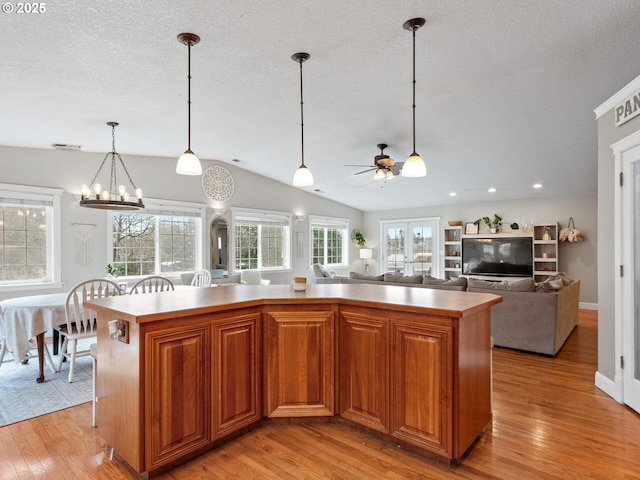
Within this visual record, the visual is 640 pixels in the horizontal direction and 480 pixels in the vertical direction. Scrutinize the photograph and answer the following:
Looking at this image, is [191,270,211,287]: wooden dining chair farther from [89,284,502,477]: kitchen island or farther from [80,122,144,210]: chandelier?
[89,284,502,477]: kitchen island

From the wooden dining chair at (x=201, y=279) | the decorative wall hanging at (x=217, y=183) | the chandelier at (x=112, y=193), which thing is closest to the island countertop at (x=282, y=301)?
the chandelier at (x=112, y=193)

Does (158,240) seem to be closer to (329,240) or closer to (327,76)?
(327,76)

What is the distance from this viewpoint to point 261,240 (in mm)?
7887

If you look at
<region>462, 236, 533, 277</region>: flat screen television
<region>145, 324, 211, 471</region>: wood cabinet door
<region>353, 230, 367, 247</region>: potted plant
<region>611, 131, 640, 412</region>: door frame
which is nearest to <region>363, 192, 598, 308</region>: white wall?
<region>462, 236, 533, 277</region>: flat screen television

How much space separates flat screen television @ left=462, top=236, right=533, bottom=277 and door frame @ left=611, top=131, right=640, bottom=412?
4.96 metres

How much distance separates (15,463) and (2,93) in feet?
9.88

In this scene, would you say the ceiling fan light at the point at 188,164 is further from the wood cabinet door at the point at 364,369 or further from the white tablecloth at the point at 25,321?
the white tablecloth at the point at 25,321

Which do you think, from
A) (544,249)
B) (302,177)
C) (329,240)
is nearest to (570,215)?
(544,249)

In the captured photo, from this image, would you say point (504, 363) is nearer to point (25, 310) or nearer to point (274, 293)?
point (274, 293)

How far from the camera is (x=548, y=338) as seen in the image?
414cm

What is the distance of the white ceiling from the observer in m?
2.41

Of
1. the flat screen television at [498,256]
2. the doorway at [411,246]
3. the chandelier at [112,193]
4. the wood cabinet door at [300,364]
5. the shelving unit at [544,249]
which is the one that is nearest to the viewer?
the wood cabinet door at [300,364]

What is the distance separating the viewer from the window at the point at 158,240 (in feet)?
19.4

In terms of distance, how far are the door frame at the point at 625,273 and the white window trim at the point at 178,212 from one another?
5964mm
